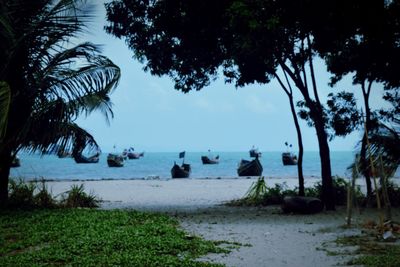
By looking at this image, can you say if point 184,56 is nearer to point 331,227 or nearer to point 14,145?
point 14,145

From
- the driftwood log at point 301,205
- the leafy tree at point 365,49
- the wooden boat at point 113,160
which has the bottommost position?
the driftwood log at point 301,205

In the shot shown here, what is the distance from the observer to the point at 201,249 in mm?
7582

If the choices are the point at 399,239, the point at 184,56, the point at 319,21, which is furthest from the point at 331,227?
the point at 184,56

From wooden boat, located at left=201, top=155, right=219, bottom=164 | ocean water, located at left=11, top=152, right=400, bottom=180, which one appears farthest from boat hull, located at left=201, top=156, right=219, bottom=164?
ocean water, located at left=11, top=152, right=400, bottom=180

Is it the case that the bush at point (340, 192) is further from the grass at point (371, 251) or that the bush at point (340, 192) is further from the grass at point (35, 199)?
the grass at point (35, 199)

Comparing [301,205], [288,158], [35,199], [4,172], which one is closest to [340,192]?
[301,205]

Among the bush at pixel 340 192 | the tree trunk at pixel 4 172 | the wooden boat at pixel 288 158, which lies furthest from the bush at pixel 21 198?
the wooden boat at pixel 288 158

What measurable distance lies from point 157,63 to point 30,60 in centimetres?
388

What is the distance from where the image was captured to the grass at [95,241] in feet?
22.1

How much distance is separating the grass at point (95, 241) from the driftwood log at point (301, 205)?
377 centimetres

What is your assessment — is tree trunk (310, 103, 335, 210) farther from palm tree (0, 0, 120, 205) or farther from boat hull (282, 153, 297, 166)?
boat hull (282, 153, 297, 166)

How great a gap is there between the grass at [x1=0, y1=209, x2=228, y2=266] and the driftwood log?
3772 millimetres

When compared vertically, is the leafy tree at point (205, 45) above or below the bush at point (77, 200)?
above

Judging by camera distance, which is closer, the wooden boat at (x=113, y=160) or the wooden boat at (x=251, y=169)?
the wooden boat at (x=251, y=169)
